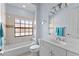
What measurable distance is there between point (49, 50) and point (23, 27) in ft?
1.53

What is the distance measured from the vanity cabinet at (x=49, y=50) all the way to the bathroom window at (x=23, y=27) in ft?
0.80

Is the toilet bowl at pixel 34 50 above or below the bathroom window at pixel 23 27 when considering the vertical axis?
below

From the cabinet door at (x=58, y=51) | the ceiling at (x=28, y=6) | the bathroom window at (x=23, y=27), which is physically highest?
the ceiling at (x=28, y=6)

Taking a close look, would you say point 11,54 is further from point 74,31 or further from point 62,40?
point 74,31

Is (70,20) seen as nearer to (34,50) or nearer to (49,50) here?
(49,50)

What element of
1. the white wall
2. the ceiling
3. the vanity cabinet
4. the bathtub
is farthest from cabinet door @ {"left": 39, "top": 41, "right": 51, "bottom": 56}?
the ceiling

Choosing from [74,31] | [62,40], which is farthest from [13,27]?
[74,31]

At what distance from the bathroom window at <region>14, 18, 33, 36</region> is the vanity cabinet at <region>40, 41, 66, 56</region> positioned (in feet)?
0.80

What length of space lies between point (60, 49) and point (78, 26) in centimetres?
36

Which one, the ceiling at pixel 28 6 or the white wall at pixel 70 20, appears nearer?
the white wall at pixel 70 20

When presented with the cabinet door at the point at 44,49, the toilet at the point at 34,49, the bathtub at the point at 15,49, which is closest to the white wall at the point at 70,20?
the cabinet door at the point at 44,49

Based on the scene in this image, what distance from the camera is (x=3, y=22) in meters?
1.35

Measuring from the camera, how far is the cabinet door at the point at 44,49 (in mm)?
1366

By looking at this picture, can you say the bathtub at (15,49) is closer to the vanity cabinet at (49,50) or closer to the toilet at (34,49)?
the toilet at (34,49)
